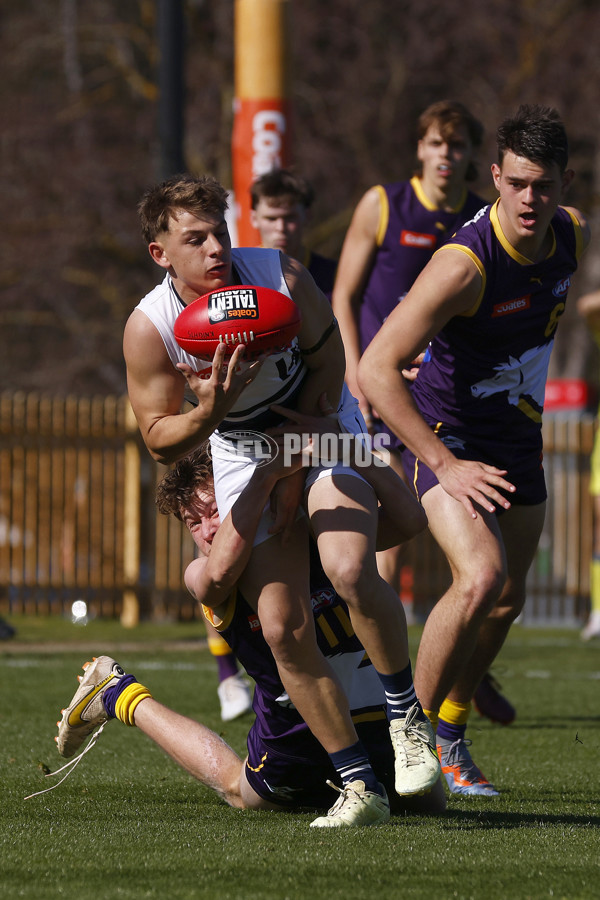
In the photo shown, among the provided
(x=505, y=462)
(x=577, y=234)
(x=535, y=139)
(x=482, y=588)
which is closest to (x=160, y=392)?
(x=482, y=588)

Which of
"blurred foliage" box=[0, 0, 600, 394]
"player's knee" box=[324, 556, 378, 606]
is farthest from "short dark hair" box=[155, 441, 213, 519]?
"blurred foliage" box=[0, 0, 600, 394]

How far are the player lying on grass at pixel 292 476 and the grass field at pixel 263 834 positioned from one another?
0.34 m

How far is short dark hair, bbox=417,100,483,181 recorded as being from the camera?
18.7 ft

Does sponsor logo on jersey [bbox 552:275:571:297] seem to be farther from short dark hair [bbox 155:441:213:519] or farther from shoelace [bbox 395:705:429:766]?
shoelace [bbox 395:705:429:766]

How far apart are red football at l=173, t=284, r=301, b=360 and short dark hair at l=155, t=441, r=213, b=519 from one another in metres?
0.70

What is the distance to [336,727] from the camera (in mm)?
3727

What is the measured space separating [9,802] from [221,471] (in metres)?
1.26

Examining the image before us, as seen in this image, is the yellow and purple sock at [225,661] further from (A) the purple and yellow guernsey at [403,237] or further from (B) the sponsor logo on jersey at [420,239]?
(B) the sponsor logo on jersey at [420,239]

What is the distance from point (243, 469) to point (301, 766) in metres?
0.95

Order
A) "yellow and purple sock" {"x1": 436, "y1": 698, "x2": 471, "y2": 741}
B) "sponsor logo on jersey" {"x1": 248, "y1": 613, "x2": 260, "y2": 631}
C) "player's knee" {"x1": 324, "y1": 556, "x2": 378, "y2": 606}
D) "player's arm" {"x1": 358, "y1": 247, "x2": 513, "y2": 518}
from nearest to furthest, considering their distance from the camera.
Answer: "player's knee" {"x1": 324, "y1": 556, "x2": 378, "y2": 606}
"sponsor logo on jersey" {"x1": 248, "y1": 613, "x2": 260, "y2": 631}
"player's arm" {"x1": 358, "y1": 247, "x2": 513, "y2": 518}
"yellow and purple sock" {"x1": 436, "y1": 698, "x2": 471, "y2": 741}

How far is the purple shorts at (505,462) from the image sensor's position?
4.53m

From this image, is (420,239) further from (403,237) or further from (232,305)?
(232,305)

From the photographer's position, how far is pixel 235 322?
11.7 ft

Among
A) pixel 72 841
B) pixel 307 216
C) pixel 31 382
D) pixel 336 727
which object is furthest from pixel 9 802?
pixel 31 382
